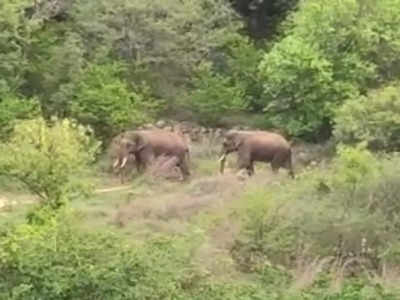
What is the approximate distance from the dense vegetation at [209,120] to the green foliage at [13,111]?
0.07 meters

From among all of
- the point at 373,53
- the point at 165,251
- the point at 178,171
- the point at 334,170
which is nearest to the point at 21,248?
the point at 165,251

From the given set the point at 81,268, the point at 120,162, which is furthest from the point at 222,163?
the point at 81,268

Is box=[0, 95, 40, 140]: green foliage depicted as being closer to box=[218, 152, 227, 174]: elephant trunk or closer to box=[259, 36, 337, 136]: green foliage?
box=[218, 152, 227, 174]: elephant trunk

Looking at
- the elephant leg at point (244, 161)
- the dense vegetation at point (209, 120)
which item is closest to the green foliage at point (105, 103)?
the dense vegetation at point (209, 120)

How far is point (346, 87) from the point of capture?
38.8 meters

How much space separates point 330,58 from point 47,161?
605 inches

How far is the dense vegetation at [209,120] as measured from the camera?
23.0 meters

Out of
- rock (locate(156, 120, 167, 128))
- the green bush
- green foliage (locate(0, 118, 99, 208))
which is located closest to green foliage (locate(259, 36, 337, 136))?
rock (locate(156, 120, 167, 128))

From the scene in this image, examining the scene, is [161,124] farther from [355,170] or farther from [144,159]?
[355,170]

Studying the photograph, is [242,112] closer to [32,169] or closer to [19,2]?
[19,2]

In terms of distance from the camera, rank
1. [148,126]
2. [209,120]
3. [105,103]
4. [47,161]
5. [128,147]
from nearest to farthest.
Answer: [47,161], [128,147], [105,103], [148,126], [209,120]

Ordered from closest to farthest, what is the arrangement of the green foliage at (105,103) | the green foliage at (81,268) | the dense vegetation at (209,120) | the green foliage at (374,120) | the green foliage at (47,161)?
1. the green foliage at (81,268)
2. the dense vegetation at (209,120)
3. the green foliage at (47,161)
4. the green foliage at (374,120)
5. the green foliage at (105,103)

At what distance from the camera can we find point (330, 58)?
39.5 metres

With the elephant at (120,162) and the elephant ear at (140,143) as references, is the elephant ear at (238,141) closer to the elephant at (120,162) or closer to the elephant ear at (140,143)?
the elephant ear at (140,143)
